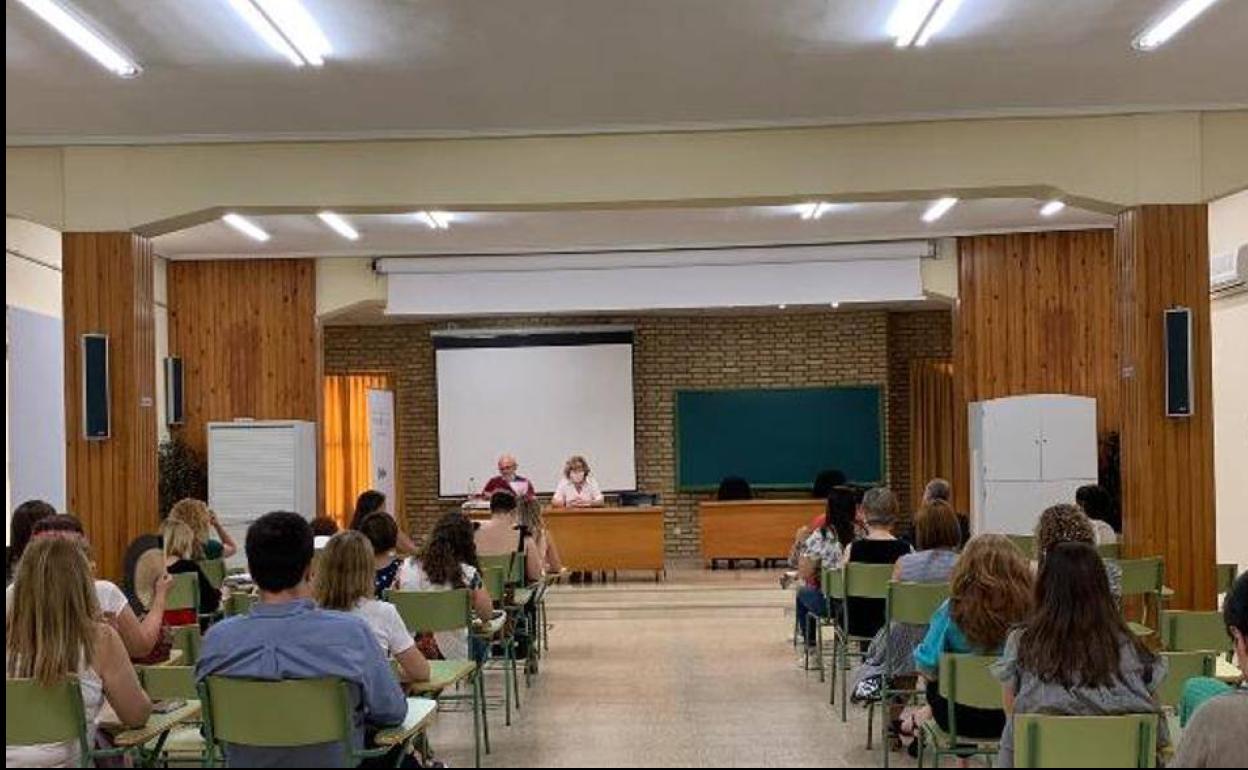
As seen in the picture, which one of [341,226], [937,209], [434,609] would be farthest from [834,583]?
[341,226]

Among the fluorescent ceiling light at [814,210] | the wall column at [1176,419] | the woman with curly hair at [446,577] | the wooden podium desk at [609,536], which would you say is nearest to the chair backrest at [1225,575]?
the wall column at [1176,419]

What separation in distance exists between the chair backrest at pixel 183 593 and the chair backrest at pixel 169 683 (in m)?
2.30

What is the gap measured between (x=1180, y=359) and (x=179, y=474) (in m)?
9.01

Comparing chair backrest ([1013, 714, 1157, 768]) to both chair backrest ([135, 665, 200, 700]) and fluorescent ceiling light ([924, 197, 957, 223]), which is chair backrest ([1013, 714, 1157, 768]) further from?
fluorescent ceiling light ([924, 197, 957, 223])

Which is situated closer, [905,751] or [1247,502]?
[905,751]

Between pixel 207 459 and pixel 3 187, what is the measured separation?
11.7 m

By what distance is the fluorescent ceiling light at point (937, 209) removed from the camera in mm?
11695

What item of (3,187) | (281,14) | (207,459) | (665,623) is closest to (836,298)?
(665,623)

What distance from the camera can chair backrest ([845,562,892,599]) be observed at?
735 centimetres

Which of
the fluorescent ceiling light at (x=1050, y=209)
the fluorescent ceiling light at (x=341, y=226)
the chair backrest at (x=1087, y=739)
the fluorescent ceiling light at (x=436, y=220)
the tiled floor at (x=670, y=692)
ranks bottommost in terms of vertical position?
the tiled floor at (x=670, y=692)

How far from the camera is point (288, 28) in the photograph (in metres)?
6.71

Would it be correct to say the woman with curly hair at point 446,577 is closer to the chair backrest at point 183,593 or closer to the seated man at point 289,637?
the chair backrest at point 183,593

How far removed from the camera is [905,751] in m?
6.73

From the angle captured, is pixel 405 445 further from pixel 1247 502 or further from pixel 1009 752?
pixel 1009 752
